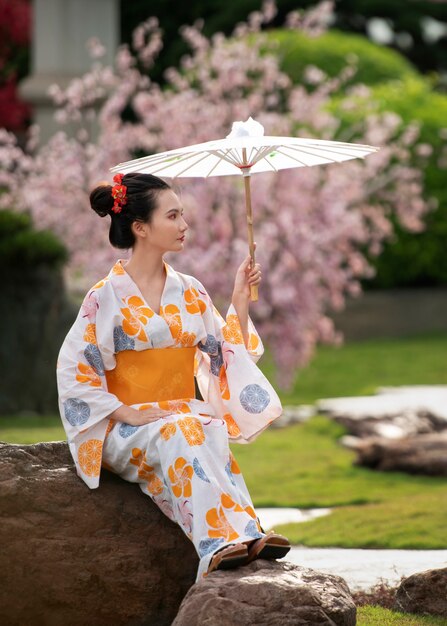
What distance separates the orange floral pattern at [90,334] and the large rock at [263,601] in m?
0.86

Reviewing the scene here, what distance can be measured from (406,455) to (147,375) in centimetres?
402

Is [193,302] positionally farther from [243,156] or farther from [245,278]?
[243,156]

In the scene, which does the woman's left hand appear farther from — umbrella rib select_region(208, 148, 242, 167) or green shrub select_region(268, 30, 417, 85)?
green shrub select_region(268, 30, 417, 85)

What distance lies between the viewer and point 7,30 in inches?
588

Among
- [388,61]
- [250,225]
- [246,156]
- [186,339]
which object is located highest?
[388,61]

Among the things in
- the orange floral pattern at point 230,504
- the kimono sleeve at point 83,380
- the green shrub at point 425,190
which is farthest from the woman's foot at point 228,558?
the green shrub at point 425,190

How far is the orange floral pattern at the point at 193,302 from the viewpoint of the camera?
407 centimetres

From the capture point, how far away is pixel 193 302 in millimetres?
4090

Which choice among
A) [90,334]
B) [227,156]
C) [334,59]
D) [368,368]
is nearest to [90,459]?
[90,334]

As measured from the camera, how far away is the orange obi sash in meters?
3.97

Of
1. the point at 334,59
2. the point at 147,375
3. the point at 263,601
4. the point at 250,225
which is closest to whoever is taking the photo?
the point at 263,601

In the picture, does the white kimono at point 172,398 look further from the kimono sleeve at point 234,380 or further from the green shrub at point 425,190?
the green shrub at point 425,190

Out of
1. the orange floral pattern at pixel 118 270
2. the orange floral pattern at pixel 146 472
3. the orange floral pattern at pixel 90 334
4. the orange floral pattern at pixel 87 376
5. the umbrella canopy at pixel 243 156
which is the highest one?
the umbrella canopy at pixel 243 156

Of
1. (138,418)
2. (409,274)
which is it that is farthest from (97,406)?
(409,274)
